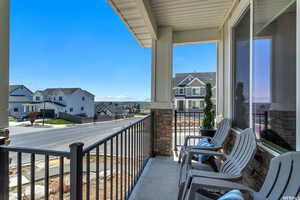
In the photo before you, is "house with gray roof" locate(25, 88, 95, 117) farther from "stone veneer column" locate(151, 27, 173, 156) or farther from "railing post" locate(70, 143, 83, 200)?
"railing post" locate(70, 143, 83, 200)

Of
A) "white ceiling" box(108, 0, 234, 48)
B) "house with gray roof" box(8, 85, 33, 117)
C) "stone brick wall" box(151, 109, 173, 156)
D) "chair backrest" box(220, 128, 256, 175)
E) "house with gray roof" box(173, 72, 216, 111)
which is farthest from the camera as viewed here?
"house with gray roof" box(173, 72, 216, 111)

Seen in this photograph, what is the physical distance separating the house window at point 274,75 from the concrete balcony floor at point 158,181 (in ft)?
4.40

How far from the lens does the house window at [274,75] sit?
1.28 meters

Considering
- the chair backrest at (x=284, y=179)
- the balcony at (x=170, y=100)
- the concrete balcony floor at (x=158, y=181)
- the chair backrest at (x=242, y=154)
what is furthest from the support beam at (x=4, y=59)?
the chair backrest at (x=242, y=154)

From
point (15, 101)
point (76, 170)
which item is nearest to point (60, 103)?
point (15, 101)

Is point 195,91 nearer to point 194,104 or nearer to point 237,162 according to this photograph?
point 194,104

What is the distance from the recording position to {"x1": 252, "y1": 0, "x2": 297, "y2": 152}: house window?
4.19 feet

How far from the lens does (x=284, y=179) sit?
98cm

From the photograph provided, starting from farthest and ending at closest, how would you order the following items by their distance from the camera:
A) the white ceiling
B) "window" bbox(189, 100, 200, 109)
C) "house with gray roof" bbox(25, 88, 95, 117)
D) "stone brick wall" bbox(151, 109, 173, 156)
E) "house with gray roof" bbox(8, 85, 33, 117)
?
"window" bbox(189, 100, 200, 109), "house with gray roof" bbox(25, 88, 95, 117), "stone brick wall" bbox(151, 109, 173, 156), the white ceiling, "house with gray roof" bbox(8, 85, 33, 117)

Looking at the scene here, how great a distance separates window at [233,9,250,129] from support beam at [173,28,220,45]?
0.76 m

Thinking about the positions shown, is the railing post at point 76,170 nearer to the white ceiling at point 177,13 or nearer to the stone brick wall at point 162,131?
the white ceiling at point 177,13

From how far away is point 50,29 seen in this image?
20.6 feet

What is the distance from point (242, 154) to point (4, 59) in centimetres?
225

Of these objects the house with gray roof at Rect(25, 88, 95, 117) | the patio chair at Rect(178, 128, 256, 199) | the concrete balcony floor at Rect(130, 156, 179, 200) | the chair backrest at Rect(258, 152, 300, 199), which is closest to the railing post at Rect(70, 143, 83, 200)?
the patio chair at Rect(178, 128, 256, 199)
